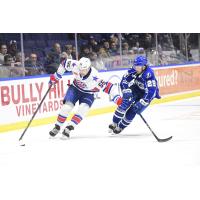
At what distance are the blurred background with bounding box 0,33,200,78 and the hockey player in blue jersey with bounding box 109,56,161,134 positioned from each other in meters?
2.32

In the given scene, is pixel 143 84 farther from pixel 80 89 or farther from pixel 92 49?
pixel 92 49

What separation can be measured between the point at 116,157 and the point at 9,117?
338 centimetres

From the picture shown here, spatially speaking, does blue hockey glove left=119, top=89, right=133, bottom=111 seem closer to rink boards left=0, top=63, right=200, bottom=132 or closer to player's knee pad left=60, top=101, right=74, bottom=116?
player's knee pad left=60, top=101, right=74, bottom=116

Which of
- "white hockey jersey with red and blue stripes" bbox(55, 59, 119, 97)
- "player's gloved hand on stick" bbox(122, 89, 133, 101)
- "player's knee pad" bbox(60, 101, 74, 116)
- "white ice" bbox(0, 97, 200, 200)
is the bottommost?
"white ice" bbox(0, 97, 200, 200)

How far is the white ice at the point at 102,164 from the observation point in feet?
17.8

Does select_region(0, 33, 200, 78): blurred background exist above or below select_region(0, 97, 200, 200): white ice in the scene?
above

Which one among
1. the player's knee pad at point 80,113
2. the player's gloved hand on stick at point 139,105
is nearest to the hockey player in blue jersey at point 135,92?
the player's gloved hand on stick at point 139,105

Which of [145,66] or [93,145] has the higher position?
[145,66]

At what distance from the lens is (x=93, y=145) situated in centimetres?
863

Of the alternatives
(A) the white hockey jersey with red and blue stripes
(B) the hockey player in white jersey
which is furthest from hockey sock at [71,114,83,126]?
(A) the white hockey jersey with red and blue stripes

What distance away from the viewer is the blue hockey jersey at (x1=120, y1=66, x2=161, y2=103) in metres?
9.34
